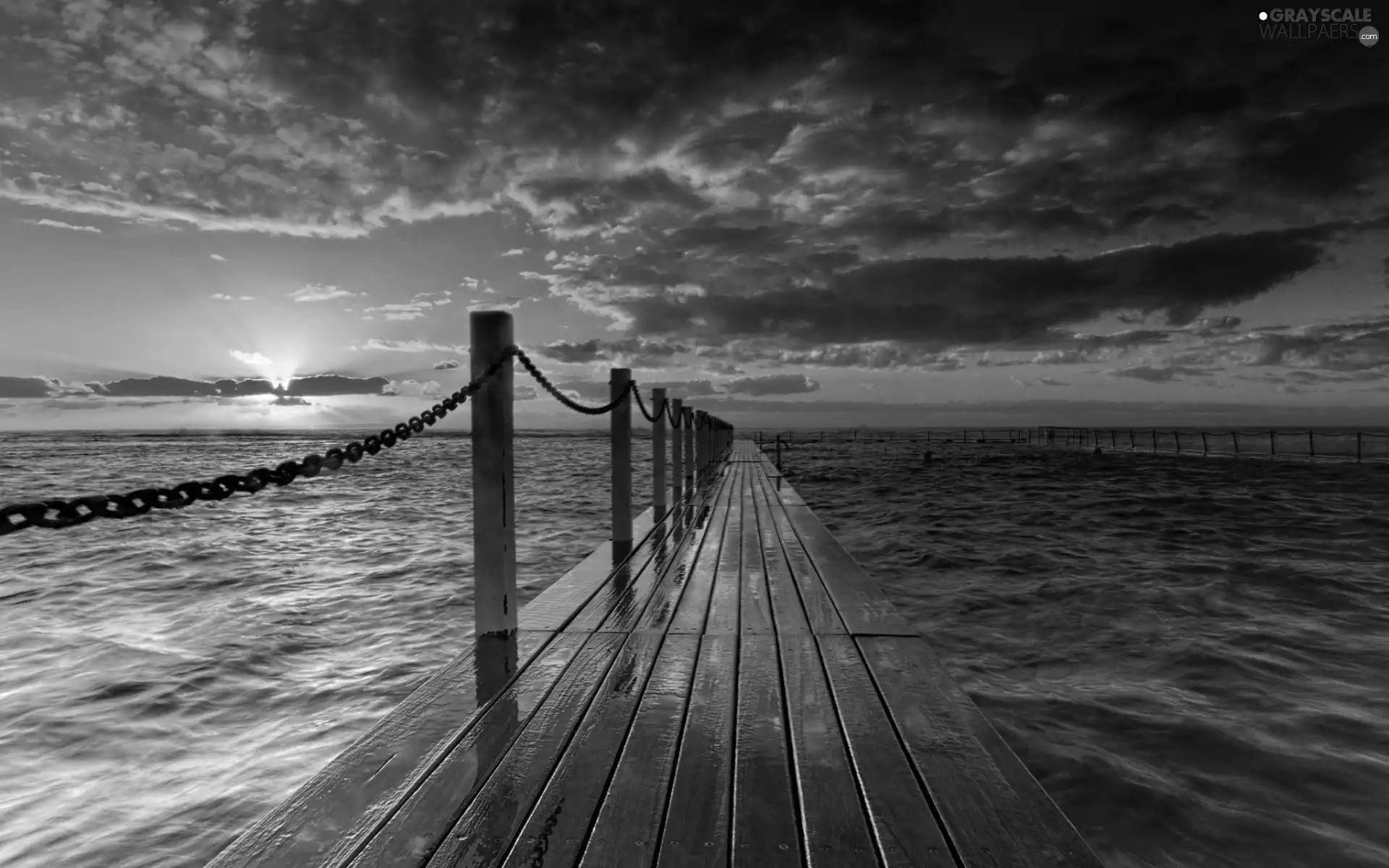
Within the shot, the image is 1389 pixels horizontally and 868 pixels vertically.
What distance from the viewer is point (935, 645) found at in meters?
5.97

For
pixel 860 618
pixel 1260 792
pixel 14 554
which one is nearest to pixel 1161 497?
pixel 1260 792

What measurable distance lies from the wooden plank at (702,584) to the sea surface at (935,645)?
7.00 ft

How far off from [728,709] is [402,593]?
625 cm

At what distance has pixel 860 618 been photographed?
3.63 metres

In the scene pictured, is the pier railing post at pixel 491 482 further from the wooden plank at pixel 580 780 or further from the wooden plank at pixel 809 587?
the wooden plank at pixel 809 587

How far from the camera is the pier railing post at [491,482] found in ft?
10.2

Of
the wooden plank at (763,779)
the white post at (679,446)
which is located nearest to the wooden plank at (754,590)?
the wooden plank at (763,779)

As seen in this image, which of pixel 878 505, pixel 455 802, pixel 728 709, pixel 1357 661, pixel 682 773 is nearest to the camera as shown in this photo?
pixel 455 802

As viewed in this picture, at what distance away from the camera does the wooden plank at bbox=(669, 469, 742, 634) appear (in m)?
3.61

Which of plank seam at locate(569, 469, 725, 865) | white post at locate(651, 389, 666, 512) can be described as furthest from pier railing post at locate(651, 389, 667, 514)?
plank seam at locate(569, 469, 725, 865)

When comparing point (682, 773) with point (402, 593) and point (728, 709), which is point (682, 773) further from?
point (402, 593)

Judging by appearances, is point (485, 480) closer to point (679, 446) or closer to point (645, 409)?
point (645, 409)

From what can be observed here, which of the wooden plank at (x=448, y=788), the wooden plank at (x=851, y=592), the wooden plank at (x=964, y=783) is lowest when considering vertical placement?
the wooden plank at (x=851, y=592)

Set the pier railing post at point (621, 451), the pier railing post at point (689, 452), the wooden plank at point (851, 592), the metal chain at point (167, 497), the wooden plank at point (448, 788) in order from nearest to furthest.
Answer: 1. the metal chain at point (167, 497)
2. the wooden plank at point (448, 788)
3. the wooden plank at point (851, 592)
4. the pier railing post at point (621, 451)
5. the pier railing post at point (689, 452)
